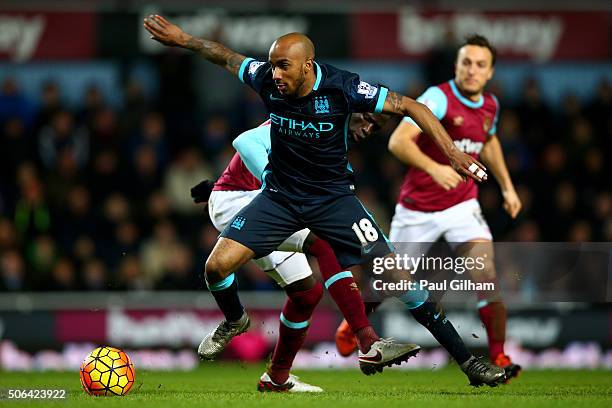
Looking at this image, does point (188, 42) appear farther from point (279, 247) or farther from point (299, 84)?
point (279, 247)

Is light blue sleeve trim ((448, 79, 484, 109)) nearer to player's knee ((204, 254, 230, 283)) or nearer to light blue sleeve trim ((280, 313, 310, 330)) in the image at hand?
light blue sleeve trim ((280, 313, 310, 330))

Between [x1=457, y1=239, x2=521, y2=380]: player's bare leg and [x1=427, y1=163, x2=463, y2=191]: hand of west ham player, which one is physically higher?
[x1=427, y1=163, x2=463, y2=191]: hand of west ham player

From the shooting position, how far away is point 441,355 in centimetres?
1242

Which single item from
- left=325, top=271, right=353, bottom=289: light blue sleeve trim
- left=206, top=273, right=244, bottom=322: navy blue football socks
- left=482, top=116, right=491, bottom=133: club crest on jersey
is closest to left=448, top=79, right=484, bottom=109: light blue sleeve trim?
left=482, top=116, right=491, bottom=133: club crest on jersey

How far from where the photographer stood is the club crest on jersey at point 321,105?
725 cm

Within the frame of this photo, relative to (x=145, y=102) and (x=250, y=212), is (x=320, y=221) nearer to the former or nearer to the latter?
(x=250, y=212)

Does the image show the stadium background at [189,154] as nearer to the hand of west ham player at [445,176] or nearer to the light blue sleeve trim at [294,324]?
the light blue sleeve trim at [294,324]

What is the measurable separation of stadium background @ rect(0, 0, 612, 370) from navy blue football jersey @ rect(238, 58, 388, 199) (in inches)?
167

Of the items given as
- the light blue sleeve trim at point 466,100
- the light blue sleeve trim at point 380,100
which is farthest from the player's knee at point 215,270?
the light blue sleeve trim at point 466,100

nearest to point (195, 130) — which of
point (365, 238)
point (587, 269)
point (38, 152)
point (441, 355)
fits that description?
point (38, 152)

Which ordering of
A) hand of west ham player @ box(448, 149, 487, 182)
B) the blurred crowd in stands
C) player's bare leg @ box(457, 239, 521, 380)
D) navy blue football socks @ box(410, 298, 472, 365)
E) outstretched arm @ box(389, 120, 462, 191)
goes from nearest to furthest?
hand of west ham player @ box(448, 149, 487, 182)
navy blue football socks @ box(410, 298, 472, 365)
outstretched arm @ box(389, 120, 462, 191)
player's bare leg @ box(457, 239, 521, 380)
the blurred crowd in stands

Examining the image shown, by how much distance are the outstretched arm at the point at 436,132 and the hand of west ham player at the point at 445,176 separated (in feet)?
2.76

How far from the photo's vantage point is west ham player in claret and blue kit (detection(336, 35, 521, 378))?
8.74m

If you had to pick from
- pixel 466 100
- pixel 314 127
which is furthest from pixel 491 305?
pixel 314 127
